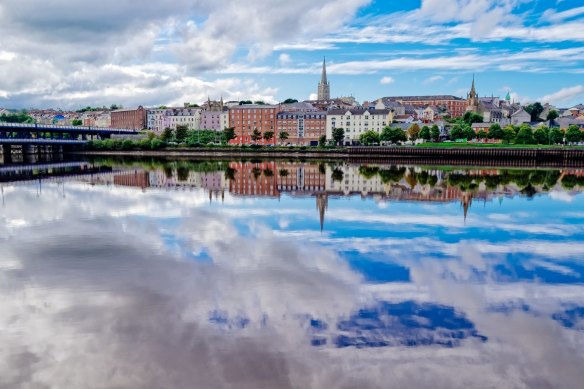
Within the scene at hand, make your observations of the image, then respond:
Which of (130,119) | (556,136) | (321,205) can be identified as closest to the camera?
(321,205)

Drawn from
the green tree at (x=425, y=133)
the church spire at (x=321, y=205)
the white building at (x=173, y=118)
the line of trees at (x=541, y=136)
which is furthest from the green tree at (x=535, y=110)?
the church spire at (x=321, y=205)

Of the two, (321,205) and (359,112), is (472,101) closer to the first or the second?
(359,112)

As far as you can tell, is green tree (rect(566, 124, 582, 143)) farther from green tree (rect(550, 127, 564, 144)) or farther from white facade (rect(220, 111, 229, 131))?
white facade (rect(220, 111, 229, 131))

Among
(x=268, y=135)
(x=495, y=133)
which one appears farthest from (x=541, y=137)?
(x=268, y=135)

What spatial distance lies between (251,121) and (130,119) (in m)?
46.5

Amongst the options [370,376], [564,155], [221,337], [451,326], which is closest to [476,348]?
[451,326]

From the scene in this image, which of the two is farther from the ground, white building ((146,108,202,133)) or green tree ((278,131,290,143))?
white building ((146,108,202,133))

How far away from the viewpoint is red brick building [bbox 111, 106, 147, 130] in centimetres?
12112

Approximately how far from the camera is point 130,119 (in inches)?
4948

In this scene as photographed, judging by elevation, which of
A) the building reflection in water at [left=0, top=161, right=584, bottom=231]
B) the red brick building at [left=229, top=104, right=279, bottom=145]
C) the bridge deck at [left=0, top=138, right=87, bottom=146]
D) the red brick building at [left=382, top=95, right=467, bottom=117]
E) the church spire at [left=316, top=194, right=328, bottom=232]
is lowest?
the church spire at [left=316, top=194, right=328, bottom=232]

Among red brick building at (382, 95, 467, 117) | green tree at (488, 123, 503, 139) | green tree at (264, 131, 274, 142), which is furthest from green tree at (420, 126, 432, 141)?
red brick building at (382, 95, 467, 117)

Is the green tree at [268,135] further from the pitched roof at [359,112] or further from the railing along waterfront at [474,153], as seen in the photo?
the railing along waterfront at [474,153]

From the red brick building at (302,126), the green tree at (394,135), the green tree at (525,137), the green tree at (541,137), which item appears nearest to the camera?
the green tree at (525,137)

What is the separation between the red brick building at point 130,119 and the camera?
397ft
